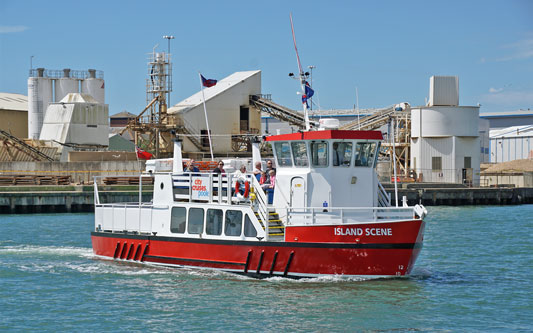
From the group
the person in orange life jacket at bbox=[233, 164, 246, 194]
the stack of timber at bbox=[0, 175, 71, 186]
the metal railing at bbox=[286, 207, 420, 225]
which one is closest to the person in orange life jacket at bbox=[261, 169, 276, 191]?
the person in orange life jacket at bbox=[233, 164, 246, 194]

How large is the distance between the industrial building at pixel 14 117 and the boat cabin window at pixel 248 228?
2488 inches

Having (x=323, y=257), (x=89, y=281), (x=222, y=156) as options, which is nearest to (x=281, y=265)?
(x=323, y=257)

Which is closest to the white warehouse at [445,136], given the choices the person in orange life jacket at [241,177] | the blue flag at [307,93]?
the blue flag at [307,93]

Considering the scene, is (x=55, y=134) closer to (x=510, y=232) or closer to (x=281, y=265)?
(x=510, y=232)

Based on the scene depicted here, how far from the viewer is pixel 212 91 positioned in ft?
223

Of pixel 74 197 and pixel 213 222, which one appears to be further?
pixel 74 197

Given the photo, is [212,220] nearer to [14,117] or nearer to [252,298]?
[252,298]

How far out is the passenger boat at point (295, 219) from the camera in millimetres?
21094

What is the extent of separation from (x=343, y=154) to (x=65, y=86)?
65033 mm

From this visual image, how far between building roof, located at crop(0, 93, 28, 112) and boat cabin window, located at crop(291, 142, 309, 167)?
64522mm

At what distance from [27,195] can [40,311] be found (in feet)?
108

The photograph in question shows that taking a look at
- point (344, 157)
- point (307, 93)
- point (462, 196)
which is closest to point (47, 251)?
point (307, 93)

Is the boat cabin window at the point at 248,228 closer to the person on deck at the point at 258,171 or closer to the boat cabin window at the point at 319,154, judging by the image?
the person on deck at the point at 258,171

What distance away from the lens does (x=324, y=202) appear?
22.2 m
